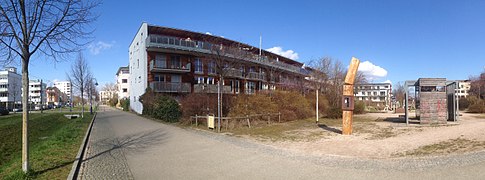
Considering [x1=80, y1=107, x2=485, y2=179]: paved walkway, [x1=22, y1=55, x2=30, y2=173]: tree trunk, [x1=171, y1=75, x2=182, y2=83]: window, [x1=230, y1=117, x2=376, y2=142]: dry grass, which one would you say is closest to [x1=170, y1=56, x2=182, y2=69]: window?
[x1=171, y1=75, x2=182, y2=83]: window

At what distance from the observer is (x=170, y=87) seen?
33.7m

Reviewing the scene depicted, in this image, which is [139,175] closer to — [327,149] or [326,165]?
[326,165]

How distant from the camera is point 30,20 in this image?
22.9 ft

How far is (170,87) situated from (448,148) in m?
28.2

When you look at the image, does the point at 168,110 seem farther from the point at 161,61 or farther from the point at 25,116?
the point at 25,116

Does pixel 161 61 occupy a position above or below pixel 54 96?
above

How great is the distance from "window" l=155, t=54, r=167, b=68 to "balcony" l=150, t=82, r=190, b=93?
218cm

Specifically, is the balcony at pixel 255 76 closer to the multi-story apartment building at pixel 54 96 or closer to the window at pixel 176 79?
the window at pixel 176 79

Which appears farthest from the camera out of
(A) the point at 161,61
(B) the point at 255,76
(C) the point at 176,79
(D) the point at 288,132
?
(B) the point at 255,76

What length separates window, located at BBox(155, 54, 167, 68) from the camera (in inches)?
1330

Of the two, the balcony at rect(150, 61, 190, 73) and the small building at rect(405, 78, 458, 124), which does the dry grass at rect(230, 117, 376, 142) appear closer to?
the small building at rect(405, 78, 458, 124)

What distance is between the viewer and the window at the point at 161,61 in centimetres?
3378

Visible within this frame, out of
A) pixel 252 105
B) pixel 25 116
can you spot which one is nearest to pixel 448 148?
pixel 25 116

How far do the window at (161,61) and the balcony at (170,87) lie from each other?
2.18 metres
